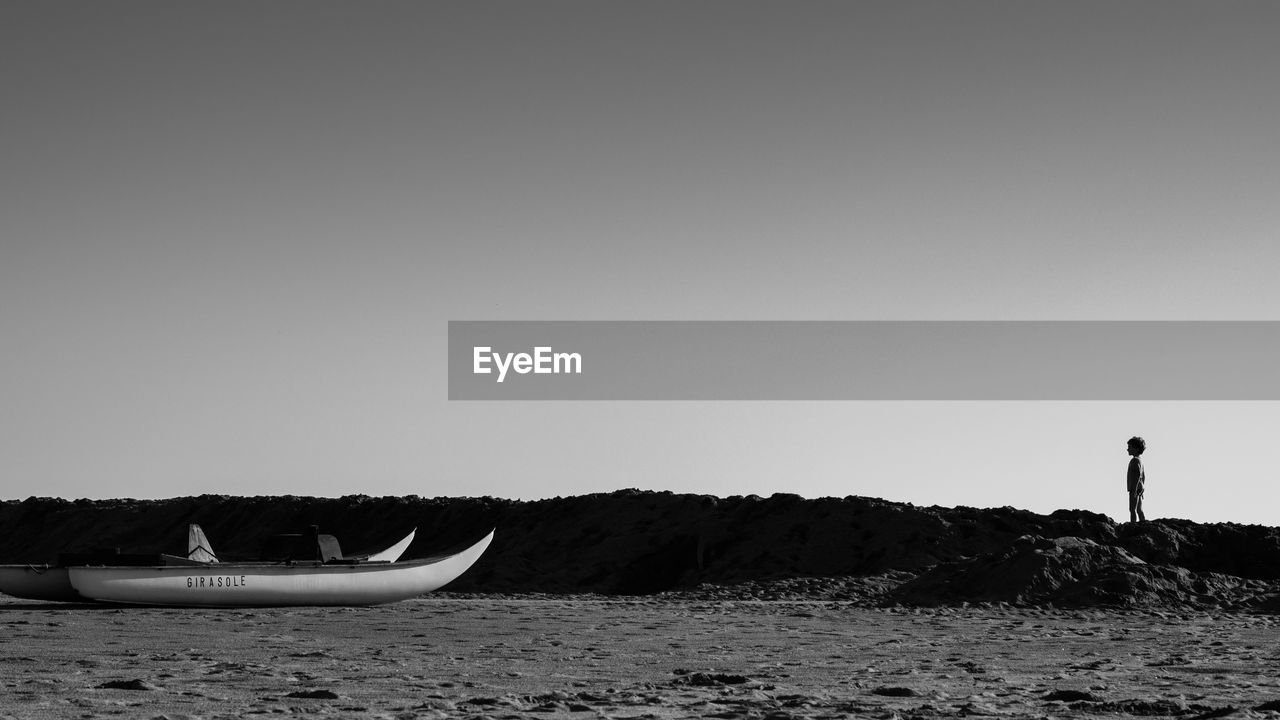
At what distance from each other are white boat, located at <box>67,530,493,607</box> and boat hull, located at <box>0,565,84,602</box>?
0.16 metres

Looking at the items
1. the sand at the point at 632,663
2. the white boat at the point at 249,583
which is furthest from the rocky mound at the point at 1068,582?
the white boat at the point at 249,583

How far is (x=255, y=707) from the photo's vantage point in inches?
388

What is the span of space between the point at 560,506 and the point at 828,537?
1178cm

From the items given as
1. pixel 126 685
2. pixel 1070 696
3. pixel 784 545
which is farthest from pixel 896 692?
pixel 784 545

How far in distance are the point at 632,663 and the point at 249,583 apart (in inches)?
423

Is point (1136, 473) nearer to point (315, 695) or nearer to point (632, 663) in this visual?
point (632, 663)

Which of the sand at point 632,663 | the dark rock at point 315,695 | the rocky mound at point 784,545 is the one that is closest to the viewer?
the sand at point 632,663

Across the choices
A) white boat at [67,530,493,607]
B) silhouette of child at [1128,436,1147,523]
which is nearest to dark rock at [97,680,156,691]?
white boat at [67,530,493,607]

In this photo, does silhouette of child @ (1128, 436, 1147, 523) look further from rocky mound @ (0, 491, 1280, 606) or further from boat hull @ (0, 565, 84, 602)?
boat hull @ (0, 565, 84, 602)

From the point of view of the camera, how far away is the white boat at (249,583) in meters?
21.5

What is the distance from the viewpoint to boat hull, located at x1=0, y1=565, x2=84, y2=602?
21375mm

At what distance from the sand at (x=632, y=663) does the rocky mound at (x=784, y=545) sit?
257 cm

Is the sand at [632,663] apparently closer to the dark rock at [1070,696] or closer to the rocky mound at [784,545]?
the dark rock at [1070,696]

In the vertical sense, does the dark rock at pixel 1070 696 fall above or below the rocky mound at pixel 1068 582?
below
